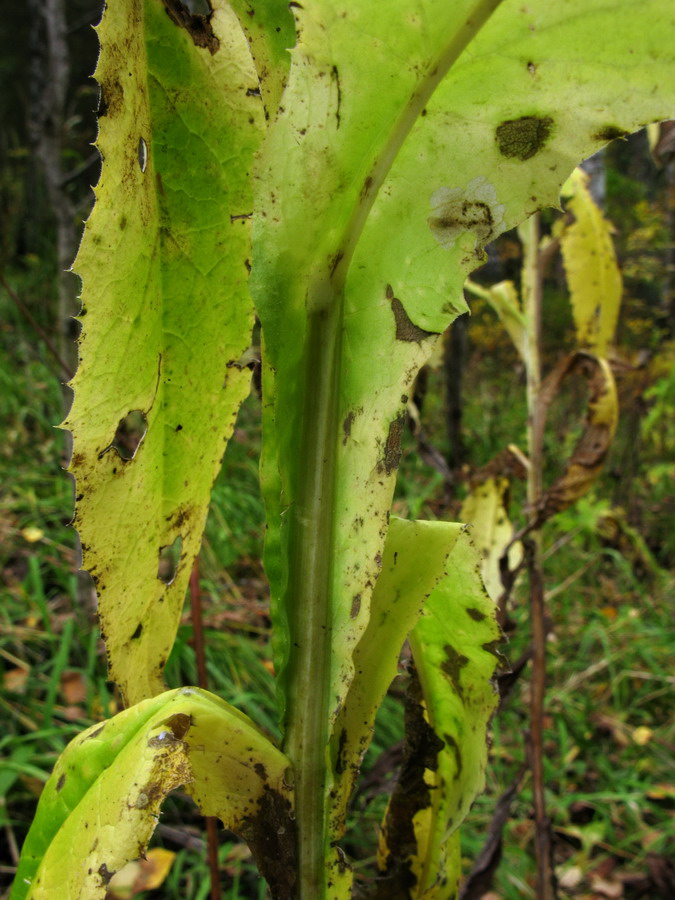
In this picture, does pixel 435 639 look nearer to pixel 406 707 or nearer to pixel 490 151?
pixel 406 707

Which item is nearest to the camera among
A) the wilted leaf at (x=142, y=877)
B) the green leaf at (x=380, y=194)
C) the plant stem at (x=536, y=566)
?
the green leaf at (x=380, y=194)

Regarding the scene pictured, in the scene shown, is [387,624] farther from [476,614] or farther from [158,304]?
[158,304]

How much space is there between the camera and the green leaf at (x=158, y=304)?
0.30m

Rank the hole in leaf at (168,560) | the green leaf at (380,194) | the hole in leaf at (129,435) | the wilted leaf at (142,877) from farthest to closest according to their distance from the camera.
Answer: the wilted leaf at (142,877) → the hole in leaf at (129,435) → the hole in leaf at (168,560) → the green leaf at (380,194)

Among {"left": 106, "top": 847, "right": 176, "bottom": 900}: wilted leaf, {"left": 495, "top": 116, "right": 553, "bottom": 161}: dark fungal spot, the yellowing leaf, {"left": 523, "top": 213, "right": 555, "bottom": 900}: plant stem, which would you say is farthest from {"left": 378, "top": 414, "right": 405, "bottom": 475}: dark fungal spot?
{"left": 106, "top": 847, "right": 176, "bottom": 900}: wilted leaf

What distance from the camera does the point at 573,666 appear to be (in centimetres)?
230

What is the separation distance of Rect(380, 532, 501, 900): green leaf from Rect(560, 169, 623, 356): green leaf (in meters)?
0.60

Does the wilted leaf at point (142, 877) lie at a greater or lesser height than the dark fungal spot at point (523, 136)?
lesser

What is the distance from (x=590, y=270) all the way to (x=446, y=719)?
67 cm

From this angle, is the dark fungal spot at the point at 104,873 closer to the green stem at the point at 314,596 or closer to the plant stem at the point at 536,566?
Answer: the green stem at the point at 314,596

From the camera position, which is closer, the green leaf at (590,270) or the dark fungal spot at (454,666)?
the dark fungal spot at (454,666)

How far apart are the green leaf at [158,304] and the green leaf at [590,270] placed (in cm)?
64

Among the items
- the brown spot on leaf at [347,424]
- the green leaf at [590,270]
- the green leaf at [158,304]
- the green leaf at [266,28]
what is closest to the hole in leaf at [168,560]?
the green leaf at [158,304]

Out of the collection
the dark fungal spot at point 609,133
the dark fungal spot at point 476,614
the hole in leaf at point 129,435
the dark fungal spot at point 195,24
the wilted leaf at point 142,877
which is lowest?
the wilted leaf at point 142,877
